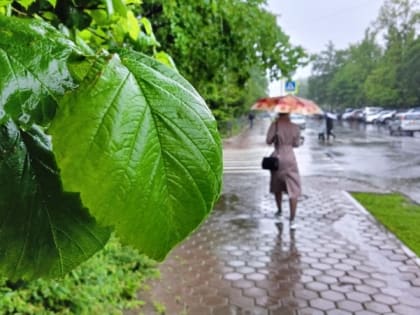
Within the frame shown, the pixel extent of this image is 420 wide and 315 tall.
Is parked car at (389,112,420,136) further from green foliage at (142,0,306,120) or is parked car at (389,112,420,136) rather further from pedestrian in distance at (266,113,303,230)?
pedestrian in distance at (266,113,303,230)

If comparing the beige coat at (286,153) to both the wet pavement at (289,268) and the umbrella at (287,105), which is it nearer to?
the umbrella at (287,105)

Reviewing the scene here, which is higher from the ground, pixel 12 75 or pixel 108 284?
pixel 12 75

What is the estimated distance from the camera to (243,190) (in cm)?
1114

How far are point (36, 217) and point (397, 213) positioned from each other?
8.91 meters

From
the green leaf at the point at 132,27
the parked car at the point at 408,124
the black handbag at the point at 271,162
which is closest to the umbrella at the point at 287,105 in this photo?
the black handbag at the point at 271,162

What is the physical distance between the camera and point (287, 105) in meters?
7.94

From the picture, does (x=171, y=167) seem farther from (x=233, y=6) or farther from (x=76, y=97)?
(x=233, y=6)

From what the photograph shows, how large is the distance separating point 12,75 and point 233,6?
7914 millimetres

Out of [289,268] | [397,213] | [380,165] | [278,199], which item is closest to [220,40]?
[278,199]

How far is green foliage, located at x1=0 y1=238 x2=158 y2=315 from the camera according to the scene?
3.68m

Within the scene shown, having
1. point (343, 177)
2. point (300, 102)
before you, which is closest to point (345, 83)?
point (343, 177)

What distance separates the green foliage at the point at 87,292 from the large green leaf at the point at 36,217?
121 inches

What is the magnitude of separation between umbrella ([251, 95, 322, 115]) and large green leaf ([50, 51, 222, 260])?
7.42m

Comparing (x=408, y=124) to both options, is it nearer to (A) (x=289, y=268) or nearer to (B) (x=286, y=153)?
(B) (x=286, y=153)
